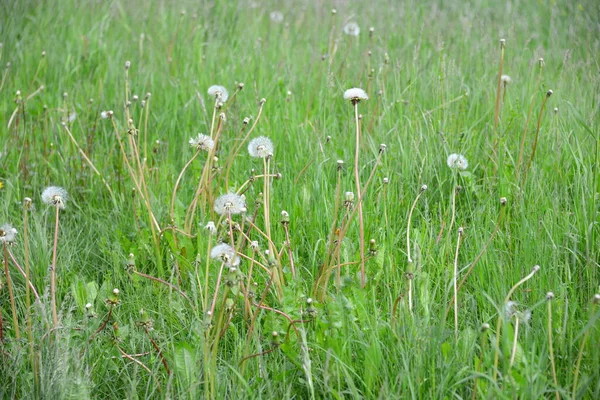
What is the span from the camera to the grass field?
1981 millimetres

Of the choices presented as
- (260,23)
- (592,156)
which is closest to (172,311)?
(592,156)

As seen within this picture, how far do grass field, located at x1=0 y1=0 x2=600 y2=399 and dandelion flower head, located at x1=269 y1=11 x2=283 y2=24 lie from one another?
36cm

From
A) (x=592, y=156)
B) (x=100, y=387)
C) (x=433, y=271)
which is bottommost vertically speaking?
(x=100, y=387)

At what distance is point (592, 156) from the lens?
2.92 m

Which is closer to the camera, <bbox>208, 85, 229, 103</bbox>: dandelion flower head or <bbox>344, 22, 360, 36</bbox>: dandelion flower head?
<bbox>208, 85, 229, 103</bbox>: dandelion flower head

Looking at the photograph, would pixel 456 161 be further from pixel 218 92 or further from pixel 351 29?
pixel 351 29

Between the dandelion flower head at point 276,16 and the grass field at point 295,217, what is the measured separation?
360 millimetres

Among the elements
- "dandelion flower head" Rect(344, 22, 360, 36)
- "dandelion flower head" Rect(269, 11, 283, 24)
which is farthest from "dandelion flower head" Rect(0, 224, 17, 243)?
"dandelion flower head" Rect(269, 11, 283, 24)

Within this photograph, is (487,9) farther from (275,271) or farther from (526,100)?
(275,271)

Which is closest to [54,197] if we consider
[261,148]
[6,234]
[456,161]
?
[6,234]

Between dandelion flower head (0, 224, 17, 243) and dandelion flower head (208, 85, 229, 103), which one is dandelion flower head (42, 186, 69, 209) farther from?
dandelion flower head (208, 85, 229, 103)

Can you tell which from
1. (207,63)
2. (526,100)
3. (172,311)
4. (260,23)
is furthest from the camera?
(260,23)

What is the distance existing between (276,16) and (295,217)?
3117 mm

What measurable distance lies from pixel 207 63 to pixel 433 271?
244 centimetres
